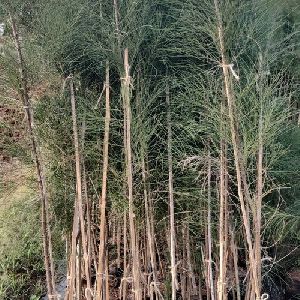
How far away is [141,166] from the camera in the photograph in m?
3.44

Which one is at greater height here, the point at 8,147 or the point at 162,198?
the point at 8,147

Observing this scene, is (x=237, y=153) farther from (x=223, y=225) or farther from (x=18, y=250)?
(x=18, y=250)

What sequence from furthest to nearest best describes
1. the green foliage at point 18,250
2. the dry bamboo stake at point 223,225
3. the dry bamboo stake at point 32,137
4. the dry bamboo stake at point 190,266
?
the green foliage at point 18,250 → the dry bamboo stake at point 190,266 → the dry bamboo stake at point 223,225 → the dry bamboo stake at point 32,137

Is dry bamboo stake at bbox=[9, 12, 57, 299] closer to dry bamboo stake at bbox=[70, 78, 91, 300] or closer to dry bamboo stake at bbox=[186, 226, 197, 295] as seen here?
dry bamboo stake at bbox=[70, 78, 91, 300]

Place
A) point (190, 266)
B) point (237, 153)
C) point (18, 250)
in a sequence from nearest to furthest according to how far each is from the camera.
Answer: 1. point (237, 153)
2. point (190, 266)
3. point (18, 250)

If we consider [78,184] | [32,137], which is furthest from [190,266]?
[32,137]

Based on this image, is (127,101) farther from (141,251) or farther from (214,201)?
(141,251)

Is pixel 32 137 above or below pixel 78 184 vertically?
above

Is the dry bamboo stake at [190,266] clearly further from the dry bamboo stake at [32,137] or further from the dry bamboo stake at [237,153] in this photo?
the dry bamboo stake at [32,137]

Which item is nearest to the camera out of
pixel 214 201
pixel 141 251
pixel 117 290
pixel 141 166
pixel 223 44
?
pixel 223 44

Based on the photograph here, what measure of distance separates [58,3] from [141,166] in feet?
3.91

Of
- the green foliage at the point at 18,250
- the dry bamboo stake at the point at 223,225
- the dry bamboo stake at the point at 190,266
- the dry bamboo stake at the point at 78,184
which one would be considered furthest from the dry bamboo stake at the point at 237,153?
the green foliage at the point at 18,250

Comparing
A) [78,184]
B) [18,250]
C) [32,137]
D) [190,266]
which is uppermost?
[32,137]

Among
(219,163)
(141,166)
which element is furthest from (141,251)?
(219,163)
